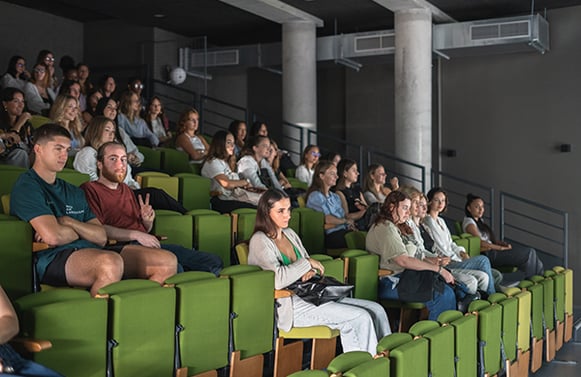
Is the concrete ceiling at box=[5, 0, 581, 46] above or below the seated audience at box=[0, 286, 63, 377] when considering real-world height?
above

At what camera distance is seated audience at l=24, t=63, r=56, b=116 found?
702cm

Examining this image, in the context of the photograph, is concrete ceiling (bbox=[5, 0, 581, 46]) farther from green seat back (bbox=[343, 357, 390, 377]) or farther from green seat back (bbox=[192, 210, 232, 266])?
green seat back (bbox=[343, 357, 390, 377])

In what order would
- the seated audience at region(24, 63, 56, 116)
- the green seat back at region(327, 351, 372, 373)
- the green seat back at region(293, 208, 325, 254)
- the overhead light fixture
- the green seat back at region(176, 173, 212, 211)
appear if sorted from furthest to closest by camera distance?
the overhead light fixture → the seated audience at region(24, 63, 56, 116) → the green seat back at region(293, 208, 325, 254) → the green seat back at region(176, 173, 212, 211) → the green seat back at region(327, 351, 372, 373)

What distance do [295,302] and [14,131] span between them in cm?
247

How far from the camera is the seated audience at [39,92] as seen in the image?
7.02 m

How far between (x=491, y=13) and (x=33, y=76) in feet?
18.3

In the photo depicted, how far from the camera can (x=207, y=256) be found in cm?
409

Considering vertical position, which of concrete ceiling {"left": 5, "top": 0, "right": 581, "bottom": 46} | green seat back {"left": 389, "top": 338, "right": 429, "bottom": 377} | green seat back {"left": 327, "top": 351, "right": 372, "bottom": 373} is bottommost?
green seat back {"left": 389, "top": 338, "right": 429, "bottom": 377}

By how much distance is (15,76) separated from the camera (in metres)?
7.21

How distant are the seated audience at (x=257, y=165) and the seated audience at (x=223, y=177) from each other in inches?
7.5

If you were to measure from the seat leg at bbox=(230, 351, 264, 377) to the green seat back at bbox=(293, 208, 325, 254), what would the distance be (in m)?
1.96

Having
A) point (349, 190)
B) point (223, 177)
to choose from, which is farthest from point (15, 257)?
point (349, 190)

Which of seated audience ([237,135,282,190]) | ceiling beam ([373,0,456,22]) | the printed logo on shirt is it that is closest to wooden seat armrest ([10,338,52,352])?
the printed logo on shirt

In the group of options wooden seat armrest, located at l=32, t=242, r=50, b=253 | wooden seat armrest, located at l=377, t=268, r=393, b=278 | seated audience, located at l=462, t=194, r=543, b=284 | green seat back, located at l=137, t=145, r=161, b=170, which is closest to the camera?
wooden seat armrest, located at l=32, t=242, r=50, b=253
